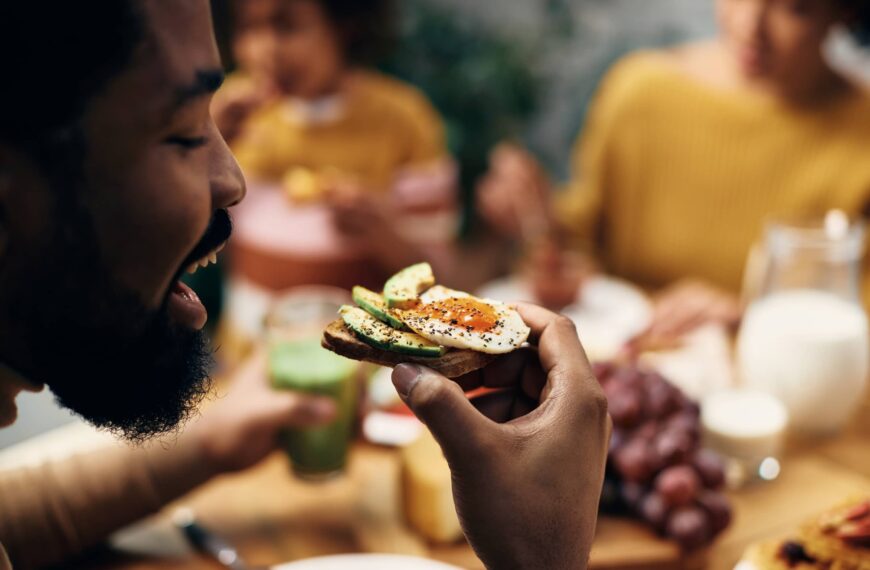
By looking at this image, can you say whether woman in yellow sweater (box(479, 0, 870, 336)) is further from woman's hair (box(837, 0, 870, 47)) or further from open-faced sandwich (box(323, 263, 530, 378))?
open-faced sandwich (box(323, 263, 530, 378))

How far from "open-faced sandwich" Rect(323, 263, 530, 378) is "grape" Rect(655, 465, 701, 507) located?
0.36 metres

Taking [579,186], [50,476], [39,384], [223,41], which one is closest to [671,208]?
[579,186]

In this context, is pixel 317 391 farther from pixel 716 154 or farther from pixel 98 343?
pixel 716 154

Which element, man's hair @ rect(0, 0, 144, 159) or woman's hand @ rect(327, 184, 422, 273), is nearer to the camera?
man's hair @ rect(0, 0, 144, 159)

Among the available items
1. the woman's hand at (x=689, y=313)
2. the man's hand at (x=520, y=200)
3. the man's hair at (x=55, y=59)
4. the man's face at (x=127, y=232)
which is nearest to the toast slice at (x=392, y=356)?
the man's face at (x=127, y=232)

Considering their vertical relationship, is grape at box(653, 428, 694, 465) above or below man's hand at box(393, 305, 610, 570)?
below

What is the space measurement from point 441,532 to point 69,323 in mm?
546

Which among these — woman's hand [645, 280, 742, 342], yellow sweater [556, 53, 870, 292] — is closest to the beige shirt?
woman's hand [645, 280, 742, 342]

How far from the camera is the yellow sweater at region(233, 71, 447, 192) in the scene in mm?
2062

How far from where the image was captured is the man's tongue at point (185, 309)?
0.59 m

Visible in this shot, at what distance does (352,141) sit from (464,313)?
1530mm

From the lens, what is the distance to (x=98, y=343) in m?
0.54

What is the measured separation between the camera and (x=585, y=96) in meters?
3.47

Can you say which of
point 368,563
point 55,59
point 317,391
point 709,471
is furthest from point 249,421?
point 55,59
